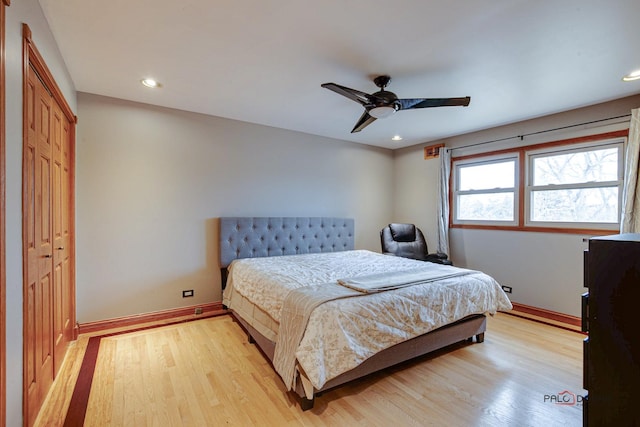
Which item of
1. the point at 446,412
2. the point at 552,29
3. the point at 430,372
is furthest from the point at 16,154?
the point at 552,29

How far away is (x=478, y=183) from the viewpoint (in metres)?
4.28

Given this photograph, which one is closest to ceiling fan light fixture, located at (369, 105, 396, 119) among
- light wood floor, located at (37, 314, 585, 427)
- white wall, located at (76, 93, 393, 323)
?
white wall, located at (76, 93, 393, 323)

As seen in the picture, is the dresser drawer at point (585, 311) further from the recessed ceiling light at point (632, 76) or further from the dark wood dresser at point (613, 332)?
the recessed ceiling light at point (632, 76)

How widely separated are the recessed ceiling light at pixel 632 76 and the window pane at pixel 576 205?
116 centimetres

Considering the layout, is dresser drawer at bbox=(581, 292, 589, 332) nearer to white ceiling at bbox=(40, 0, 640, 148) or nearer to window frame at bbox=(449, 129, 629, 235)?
white ceiling at bbox=(40, 0, 640, 148)

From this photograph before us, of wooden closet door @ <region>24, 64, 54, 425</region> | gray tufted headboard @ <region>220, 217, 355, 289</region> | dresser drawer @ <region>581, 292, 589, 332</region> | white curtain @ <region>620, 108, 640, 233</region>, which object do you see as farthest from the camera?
gray tufted headboard @ <region>220, 217, 355, 289</region>

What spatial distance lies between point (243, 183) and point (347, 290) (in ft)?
7.63

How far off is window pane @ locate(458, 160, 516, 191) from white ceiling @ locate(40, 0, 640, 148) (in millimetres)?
926

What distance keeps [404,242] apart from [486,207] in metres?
1.30

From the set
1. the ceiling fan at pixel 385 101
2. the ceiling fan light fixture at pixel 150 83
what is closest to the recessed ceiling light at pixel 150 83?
the ceiling fan light fixture at pixel 150 83

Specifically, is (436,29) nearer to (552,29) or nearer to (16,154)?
(552,29)

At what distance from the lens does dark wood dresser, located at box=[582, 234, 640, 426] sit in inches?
40.6

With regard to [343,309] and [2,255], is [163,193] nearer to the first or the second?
[2,255]

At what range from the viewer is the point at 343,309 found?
1855 mm
